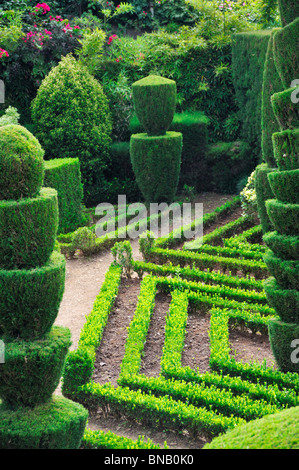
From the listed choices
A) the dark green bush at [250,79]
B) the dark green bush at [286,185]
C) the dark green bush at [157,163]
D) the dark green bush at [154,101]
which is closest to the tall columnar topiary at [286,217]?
the dark green bush at [286,185]

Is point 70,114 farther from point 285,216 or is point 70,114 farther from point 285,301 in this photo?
point 285,301

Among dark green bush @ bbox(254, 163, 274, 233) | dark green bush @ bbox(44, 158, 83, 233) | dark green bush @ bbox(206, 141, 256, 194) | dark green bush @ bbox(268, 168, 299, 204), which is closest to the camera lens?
dark green bush @ bbox(268, 168, 299, 204)

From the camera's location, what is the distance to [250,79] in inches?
536

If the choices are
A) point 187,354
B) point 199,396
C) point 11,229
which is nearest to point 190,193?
point 187,354

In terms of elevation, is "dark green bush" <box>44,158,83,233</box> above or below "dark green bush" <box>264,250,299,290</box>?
below

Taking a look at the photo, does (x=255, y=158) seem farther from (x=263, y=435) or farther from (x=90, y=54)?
(x=263, y=435)

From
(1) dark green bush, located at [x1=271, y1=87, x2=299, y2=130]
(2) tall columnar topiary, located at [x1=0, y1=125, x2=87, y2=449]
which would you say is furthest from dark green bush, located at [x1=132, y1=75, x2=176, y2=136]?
(2) tall columnar topiary, located at [x1=0, y1=125, x2=87, y2=449]

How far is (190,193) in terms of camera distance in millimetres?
14125

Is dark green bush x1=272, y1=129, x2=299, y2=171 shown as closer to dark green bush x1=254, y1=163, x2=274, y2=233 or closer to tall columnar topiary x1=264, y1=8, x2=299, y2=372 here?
tall columnar topiary x1=264, y1=8, x2=299, y2=372

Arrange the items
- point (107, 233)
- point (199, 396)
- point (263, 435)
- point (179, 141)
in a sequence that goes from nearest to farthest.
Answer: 1. point (263, 435)
2. point (199, 396)
3. point (107, 233)
4. point (179, 141)

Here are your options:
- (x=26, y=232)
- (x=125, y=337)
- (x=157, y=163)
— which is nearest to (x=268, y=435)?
(x=26, y=232)

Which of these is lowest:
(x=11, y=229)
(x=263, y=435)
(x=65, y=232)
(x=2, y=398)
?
(x=65, y=232)

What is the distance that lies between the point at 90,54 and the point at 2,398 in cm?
1124

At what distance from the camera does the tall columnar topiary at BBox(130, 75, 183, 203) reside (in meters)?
12.6
